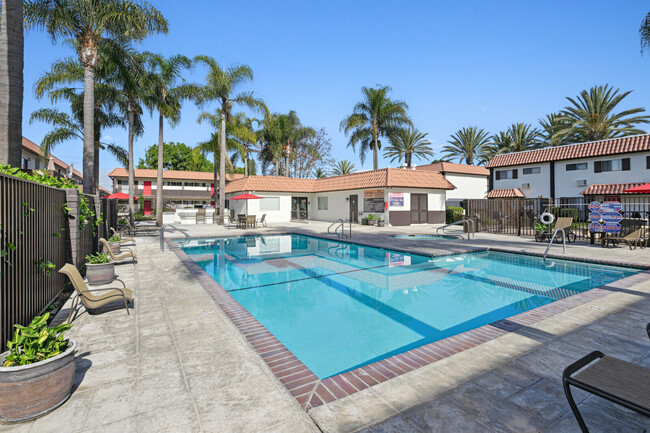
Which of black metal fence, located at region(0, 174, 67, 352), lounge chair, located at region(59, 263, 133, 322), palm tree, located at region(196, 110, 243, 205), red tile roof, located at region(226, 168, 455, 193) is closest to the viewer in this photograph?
black metal fence, located at region(0, 174, 67, 352)

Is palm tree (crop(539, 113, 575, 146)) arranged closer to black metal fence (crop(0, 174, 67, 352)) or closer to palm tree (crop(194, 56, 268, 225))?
palm tree (crop(194, 56, 268, 225))

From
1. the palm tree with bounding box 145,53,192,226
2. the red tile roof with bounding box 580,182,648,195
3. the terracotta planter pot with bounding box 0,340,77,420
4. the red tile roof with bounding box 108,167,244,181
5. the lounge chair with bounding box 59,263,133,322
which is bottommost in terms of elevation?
the terracotta planter pot with bounding box 0,340,77,420

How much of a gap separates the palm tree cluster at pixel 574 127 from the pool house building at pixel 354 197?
1565cm

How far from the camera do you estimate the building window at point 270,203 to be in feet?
88.2

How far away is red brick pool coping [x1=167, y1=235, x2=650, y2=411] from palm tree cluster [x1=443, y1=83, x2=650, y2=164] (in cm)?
3227

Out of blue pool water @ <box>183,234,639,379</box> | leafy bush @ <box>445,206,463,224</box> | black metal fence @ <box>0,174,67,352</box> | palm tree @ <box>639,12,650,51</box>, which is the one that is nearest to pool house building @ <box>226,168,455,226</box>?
leafy bush @ <box>445,206,463,224</box>

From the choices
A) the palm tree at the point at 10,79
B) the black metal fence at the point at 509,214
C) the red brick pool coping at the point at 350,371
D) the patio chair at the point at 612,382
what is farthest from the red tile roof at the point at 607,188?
the palm tree at the point at 10,79

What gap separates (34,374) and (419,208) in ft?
79.6

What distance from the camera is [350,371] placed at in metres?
3.30

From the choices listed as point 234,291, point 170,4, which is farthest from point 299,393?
point 170,4

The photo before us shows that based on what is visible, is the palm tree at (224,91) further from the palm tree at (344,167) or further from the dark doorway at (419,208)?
the palm tree at (344,167)

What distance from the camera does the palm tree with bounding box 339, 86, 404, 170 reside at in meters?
30.2

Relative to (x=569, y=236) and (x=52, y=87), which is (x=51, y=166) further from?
(x=569, y=236)

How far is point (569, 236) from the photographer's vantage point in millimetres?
13789
